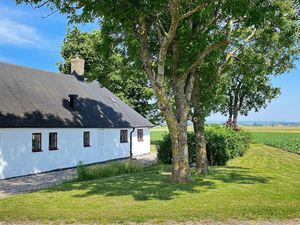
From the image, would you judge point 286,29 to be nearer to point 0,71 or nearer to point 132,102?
point 0,71

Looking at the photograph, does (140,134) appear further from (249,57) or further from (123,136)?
(249,57)

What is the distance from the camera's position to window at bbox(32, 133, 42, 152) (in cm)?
2345

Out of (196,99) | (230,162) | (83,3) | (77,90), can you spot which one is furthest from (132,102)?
(83,3)

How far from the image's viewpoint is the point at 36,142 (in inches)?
934

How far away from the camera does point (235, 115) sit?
6359 centimetres

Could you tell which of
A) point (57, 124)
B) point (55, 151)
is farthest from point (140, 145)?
point (57, 124)

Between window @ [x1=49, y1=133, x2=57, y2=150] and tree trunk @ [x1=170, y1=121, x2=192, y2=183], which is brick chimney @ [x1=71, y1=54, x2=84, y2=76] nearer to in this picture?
window @ [x1=49, y1=133, x2=57, y2=150]

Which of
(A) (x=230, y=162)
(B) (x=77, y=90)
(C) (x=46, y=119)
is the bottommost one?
(A) (x=230, y=162)

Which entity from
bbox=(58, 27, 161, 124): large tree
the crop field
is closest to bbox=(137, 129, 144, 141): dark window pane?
the crop field

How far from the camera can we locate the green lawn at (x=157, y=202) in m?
10.9

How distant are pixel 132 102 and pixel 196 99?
25879mm

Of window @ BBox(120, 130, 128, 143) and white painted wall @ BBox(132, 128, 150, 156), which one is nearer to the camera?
window @ BBox(120, 130, 128, 143)

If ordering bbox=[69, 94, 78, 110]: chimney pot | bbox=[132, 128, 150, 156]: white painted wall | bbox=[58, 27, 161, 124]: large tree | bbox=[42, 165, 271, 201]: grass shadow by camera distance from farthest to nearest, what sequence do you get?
bbox=[58, 27, 161, 124]: large tree
bbox=[132, 128, 150, 156]: white painted wall
bbox=[69, 94, 78, 110]: chimney pot
bbox=[42, 165, 271, 201]: grass shadow

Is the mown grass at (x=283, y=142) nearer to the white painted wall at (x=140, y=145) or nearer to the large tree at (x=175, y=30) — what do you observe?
the white painted wall at (x=140, y=145)
